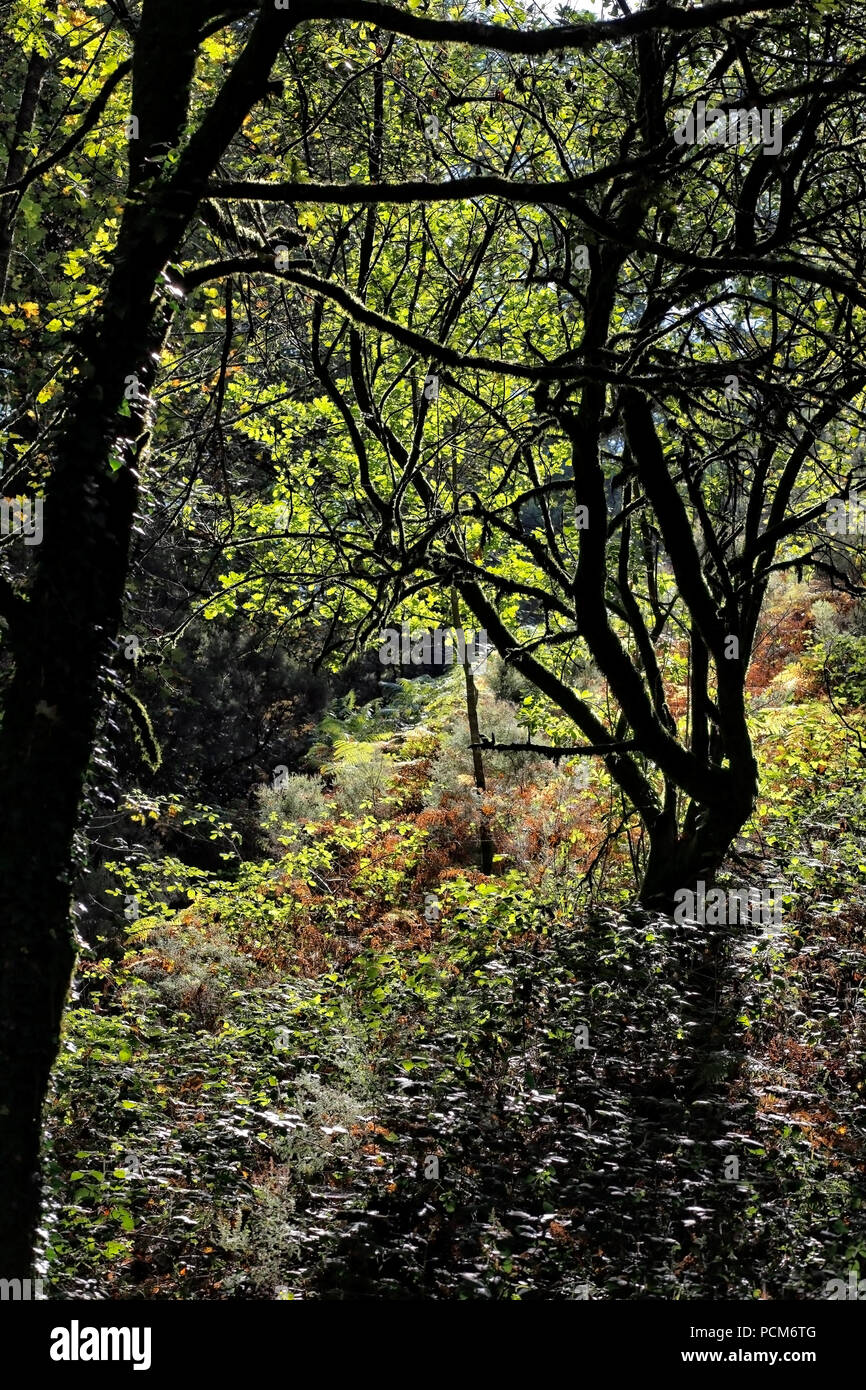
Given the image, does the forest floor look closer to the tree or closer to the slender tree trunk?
the tree

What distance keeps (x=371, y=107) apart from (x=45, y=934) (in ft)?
21.0

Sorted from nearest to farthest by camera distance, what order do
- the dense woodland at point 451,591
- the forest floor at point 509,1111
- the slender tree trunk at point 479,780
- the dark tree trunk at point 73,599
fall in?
the dark tree trunk at point 73,599 < the dense woodland at point 451,591 < the forest floor at point 509,1111 < the slender tree trunk at point 479,780

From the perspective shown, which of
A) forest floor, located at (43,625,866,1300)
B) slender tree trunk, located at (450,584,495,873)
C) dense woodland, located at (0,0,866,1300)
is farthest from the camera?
slender tree trunk, located at (450,584,495,873)

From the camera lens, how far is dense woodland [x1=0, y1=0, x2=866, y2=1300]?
3258mm

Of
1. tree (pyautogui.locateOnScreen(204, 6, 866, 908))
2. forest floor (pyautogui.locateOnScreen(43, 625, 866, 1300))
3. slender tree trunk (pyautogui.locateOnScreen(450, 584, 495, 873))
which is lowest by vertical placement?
forest floor (pyautogui.locateOnScreen(43, 625, 866, 1300))

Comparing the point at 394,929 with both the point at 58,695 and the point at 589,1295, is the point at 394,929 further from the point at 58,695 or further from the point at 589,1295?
the point at 58,695

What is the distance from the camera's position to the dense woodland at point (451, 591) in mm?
3258

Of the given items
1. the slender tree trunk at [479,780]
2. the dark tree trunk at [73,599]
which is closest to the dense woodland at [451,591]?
the dark tree trunk at [73,599]

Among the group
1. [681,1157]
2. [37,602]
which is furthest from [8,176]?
[681,1157]

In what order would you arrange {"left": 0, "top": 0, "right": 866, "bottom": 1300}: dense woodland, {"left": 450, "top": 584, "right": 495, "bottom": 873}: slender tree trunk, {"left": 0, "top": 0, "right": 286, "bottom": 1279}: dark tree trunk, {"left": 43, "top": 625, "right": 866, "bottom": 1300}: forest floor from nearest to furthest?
{"left": 0, "top": 0, "right": 286, "bottom": 1279}: dark tree trunk
{"left": 0, "top": 0, "right": 866, "bottom": 1300}: dense woodland
{"left": 43, "top": 625, "right": 866, "bottom": 1300}: forest floor
{"left": 450, "top": 584, "right": 495, "bottom": 873}: slender tree trunk

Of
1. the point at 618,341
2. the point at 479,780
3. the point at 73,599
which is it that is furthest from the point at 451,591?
the point at 73,599

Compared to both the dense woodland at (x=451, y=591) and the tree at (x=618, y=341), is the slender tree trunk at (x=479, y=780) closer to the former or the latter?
the dense woodland at (x=451, y=591)

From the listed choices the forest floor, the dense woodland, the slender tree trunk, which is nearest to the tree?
the dense woodland

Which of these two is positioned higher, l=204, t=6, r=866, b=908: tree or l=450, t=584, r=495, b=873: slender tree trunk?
l=204, t=6, r=866, b=908: tree
